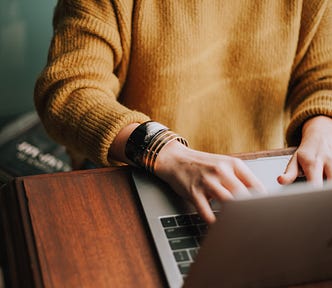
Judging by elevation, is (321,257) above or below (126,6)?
below

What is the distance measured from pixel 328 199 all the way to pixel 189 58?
57 centimetres

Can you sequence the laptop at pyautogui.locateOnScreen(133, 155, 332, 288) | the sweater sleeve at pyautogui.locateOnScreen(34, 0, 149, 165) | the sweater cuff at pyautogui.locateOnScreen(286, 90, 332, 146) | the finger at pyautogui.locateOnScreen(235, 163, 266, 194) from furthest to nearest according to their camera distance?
1. the sweater cuff at pyautogui.locateOnScreen(286, 90, 332, 146)
2. the sweater sleeve at pyautogui.locateOnScreen(34, 0, 149, 165)
3. the finger at pyautogui.locateOnScreen(235, 163, 266, 194)
4. the laptop at pyautogui.locateOnScreen(133, 155, 332, 288)

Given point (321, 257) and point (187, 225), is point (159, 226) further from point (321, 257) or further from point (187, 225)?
point (321, 257)

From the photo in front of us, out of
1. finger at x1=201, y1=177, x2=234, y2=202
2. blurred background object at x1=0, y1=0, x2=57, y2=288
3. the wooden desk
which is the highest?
finger at x1=201, y1=177, x2=234, y2=202

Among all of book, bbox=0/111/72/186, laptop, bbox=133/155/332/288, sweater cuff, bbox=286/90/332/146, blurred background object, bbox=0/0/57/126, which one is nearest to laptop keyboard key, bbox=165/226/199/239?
laptop, bbox=133/155/332/288

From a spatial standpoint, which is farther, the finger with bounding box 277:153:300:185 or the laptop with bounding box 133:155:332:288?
the finger with bounding box 277:153:300:185

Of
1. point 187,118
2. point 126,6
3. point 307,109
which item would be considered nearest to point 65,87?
point 126,6

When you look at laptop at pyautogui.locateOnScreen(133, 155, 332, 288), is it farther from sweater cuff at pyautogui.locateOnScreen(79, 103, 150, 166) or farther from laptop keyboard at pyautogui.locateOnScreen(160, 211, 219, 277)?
sweater cuff at pyautogui.locateOnScreen(79, 103, 150, 166)

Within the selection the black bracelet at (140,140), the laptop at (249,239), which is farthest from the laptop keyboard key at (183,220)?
the black bracelet at (140,140)

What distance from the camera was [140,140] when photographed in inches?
29.3

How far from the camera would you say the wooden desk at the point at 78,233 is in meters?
0.56

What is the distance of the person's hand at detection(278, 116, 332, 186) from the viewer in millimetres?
723

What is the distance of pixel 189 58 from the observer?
3.23 ft

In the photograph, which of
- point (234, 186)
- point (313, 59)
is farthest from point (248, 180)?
point (313, 59)
